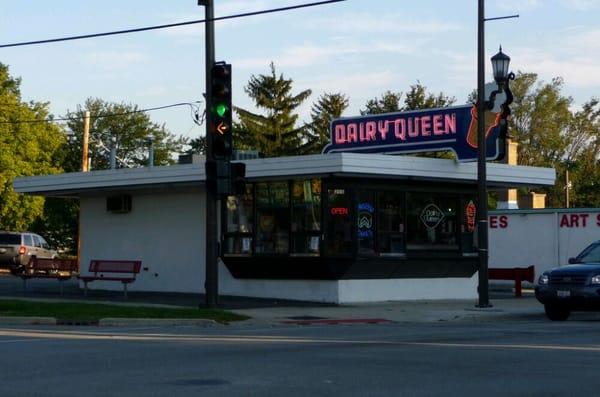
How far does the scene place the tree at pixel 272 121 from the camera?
258 ft

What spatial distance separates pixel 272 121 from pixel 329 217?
169 ft

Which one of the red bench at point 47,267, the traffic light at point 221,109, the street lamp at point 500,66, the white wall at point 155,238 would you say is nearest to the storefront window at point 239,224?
the white wall at point 155,238

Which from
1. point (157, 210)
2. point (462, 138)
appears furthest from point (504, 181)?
point (157, 210)

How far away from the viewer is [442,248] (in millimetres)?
30797

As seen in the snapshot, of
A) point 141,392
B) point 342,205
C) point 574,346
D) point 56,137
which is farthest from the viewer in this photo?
point 56,137

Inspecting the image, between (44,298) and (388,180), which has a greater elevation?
(388,180)

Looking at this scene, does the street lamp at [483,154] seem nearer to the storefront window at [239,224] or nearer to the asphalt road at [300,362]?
the asphalt road at [300,362]

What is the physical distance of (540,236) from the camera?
43.7 m

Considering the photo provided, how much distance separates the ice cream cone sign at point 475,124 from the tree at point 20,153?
41.4 metres

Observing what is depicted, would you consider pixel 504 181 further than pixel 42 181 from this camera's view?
No

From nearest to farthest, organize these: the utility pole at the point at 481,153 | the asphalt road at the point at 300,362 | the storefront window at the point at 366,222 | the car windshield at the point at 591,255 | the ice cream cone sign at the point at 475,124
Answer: the asphalt road at the point at 300,362 → the car windshield at the point at 591,255 → the utility pole at the point at 481,153 → the storefront window at the point at 366,222 → the ice cream cone sign at the point at 475,124

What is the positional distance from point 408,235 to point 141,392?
18.8 m

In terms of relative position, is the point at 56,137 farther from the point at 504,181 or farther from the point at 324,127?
the point at 504,181

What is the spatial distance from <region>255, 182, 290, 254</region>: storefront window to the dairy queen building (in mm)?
31
